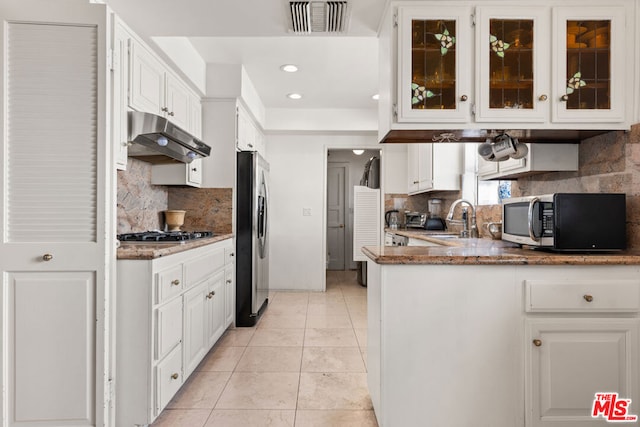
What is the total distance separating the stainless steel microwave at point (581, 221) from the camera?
5.72ft

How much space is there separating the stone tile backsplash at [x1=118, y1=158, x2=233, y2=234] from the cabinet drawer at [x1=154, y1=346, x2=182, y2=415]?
110cm

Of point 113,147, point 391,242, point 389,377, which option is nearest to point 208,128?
point 113,147

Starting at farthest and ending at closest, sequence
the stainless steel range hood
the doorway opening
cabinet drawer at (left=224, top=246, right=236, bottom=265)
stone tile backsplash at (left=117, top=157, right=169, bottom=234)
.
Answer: the doorway opening < cabinet drawer at (left=224, top=246, right=236, bottom=265) < stone tile backsplash at (left=117, top=157, right=169, bottom=234) < the stainless steel range hood

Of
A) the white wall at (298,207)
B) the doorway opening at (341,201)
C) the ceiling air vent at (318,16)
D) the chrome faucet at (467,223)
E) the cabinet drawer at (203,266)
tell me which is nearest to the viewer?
the ceiling air vent at (318,16)

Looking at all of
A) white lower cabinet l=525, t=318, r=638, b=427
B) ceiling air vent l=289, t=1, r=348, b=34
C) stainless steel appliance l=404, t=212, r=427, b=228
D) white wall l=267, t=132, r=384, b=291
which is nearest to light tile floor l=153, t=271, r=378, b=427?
white lower cabinet l=525, t=318, r=638, b=427

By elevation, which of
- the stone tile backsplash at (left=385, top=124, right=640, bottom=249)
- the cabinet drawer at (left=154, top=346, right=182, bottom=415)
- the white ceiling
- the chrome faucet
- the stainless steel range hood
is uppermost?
the white ceiling

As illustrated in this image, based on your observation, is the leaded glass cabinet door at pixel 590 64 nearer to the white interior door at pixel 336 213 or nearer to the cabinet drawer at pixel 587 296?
the cabinet drawer at pixel 587 296

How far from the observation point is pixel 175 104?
9.49ft

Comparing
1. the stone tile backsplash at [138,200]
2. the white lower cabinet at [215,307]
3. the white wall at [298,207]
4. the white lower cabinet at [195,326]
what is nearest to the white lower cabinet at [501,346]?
the white lower cabinet at [195,326]

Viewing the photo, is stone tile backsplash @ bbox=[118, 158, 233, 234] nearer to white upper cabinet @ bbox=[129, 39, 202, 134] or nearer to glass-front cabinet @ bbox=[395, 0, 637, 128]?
white upper cabinet @ bbox=[129, 39, 202, 134]

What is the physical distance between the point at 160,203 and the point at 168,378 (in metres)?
1.82

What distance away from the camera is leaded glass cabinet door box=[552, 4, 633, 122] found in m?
1.84

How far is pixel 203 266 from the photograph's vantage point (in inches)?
99.0

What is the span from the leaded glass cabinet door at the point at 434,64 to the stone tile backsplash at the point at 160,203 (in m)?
2.09
